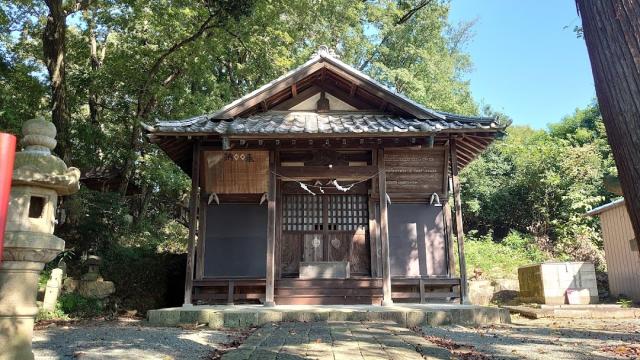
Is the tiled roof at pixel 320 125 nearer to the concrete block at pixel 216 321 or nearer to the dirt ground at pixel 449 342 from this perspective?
the concrete block at pixel 216 321

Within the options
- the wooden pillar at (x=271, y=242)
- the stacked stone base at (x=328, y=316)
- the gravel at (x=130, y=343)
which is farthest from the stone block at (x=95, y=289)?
the wooden pillar at (x=271, y=242)

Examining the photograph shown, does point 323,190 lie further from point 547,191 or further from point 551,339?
point 547,191

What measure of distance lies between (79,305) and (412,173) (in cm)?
898

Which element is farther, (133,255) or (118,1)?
(118,1)

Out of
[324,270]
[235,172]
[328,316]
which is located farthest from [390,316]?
[235,172]

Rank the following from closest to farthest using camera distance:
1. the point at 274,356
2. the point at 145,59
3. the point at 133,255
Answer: the point at 274,356
the point at 133,255
the point at 145,59

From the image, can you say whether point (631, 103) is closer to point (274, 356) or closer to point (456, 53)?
point (274, 356)

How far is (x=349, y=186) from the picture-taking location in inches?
447

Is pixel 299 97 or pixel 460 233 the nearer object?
pixel 460 233

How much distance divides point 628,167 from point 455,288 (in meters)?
8.10

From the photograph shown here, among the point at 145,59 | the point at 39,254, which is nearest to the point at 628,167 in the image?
the point at 39,254

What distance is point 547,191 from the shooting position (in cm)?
2322

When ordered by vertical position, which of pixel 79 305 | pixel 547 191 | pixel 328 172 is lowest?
pixel 79 305

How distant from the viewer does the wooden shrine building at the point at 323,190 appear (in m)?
10.2
